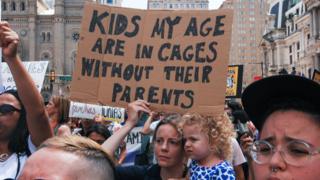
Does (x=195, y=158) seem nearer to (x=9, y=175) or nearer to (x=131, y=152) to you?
(x=9, y=175)

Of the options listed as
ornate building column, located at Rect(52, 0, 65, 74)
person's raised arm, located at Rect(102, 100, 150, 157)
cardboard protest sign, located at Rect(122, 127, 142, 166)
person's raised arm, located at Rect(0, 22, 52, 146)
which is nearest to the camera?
person's raised arm, located at Rect(0, 22, 52, 146)

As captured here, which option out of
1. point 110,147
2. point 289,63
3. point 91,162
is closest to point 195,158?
point 110,147

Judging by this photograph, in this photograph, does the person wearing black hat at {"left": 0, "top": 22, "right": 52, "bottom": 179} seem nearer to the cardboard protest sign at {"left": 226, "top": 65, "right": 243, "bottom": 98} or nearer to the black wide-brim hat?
the black wide-brim hat

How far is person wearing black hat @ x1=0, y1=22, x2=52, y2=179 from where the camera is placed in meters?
3.15

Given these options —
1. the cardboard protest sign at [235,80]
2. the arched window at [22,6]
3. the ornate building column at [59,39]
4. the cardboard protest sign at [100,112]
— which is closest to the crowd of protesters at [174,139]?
the cardboard protest sign at [100,112]

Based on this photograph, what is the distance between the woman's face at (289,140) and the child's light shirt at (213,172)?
1.96m

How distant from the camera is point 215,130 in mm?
3975

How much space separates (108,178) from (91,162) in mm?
95

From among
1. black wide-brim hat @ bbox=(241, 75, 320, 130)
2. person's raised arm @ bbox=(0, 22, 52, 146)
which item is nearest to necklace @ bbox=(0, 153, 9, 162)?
person's raised arm @ bbox=(0, 22, 52, 146)

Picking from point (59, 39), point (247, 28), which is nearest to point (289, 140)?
point (59, 39)

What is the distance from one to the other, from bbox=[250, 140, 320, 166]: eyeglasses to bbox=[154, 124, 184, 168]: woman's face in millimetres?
2028

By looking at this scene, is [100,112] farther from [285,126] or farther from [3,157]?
[285,126]

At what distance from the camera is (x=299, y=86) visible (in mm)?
1822

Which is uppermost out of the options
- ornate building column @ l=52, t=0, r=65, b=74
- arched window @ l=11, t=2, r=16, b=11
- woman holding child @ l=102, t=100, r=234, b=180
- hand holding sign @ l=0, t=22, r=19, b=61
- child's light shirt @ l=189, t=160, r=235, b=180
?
arched window @ l=11, t=2, r=16, b=11
